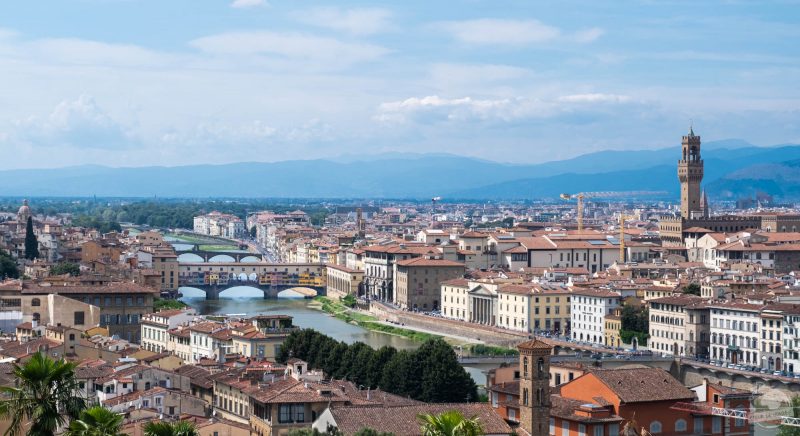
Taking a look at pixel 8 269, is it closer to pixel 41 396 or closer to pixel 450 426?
pixel 450 426

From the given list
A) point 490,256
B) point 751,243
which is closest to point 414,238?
point 490,256

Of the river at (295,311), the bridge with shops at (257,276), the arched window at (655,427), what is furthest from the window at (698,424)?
the bridge with shops at (257,276)

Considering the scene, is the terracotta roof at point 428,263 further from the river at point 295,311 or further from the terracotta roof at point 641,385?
the terracotta roof at point 641,385

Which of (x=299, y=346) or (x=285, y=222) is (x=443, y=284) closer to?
(x=299, y=346)

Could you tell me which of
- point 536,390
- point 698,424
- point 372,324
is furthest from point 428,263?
point 536,390

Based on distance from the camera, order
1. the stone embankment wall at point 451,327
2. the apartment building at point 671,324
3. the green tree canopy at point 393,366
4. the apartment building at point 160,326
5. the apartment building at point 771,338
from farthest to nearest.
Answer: the stone embankment wall at point 451,327 → the apartment building at point 671,324 → the apartment building at point 771,338 → the apartment building at point 160,326 → the green tree canopy at point 393,366

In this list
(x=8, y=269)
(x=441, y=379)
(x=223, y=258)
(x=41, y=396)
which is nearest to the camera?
(x=41, y=396)
